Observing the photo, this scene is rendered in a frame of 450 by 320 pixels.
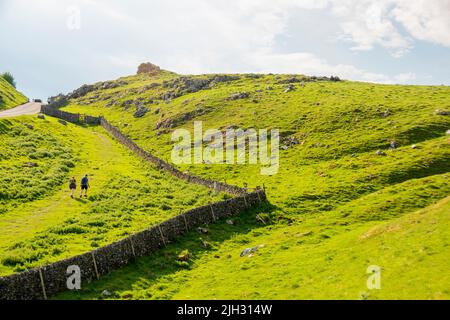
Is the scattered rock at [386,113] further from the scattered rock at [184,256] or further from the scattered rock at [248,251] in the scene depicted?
the scattered rock at [184,256]

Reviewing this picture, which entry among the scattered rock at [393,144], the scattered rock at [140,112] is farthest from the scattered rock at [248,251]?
the scattered rock at [140,112]

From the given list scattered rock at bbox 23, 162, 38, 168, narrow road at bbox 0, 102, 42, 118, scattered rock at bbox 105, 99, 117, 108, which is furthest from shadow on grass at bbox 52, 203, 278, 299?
scattered rock at bbox 105, 99, 117, 108

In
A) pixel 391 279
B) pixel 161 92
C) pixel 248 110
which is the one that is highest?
pixel 161 92

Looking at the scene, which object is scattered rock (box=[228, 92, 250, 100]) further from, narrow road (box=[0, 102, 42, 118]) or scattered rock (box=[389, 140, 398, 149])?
narrow road (box=[0, 102, 42, 118])

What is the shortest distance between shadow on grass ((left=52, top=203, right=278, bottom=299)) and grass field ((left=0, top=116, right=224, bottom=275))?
15.5ft

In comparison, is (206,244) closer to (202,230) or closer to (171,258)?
(202,230)

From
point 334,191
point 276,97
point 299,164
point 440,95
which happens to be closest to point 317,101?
point 276,97

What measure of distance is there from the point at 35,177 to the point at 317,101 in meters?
67.0

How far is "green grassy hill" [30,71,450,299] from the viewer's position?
25.4 m

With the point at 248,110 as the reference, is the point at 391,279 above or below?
below

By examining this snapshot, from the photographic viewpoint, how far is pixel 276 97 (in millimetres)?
109250

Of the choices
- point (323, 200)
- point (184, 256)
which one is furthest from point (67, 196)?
point (323, 200)

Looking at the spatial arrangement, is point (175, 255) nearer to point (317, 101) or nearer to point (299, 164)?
point (299, 164)

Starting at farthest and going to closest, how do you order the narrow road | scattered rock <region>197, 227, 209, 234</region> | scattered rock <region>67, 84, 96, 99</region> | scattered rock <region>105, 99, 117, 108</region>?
scattered rock <region>67, 84, 96, 99</region> < scattered rock <region>105, 99, 117, 108</region> < the narrow road < scattered rock <region>197, 227, 209, 234</region>
